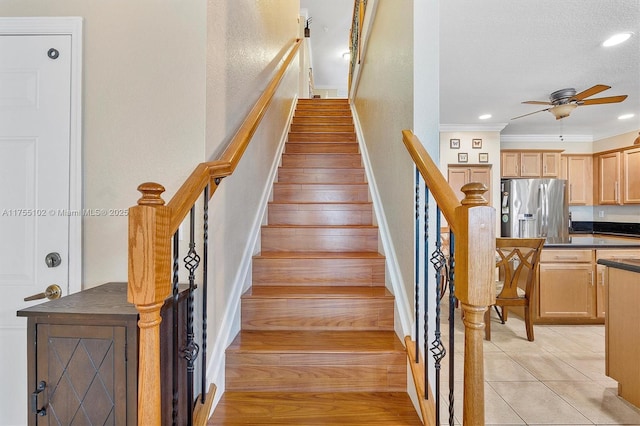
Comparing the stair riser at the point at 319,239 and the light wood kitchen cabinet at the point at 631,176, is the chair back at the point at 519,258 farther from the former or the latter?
the light wood kitchen cabinet at the point at 631,176

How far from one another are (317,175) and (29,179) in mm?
2069

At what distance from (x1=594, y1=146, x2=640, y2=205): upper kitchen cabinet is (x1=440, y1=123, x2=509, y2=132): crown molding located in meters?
2.16

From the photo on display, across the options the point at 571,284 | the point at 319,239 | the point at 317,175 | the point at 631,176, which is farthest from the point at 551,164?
the point at 319,239

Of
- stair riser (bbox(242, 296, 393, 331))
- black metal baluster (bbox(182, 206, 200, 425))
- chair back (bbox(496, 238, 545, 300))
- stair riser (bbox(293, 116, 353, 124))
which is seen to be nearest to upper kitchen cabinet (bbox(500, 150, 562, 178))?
chair back (bbox(496, 238, 545, 300))

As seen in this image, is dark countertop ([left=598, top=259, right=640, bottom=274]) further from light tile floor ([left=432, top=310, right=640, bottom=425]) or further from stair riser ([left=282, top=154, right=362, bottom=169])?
stair riser ([left=282, top=154, right=362, bottom=169])

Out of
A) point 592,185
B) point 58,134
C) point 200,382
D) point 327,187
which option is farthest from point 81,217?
point 592,185

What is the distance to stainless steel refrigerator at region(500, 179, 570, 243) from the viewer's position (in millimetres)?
5418

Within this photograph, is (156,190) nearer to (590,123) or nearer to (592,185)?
(590,123)

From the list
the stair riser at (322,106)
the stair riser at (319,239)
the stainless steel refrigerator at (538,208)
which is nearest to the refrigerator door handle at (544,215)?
the stainless steel refrigerator at (538,208)

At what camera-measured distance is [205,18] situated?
133 centimetres

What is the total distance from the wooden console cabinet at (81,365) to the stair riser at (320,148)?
266 cm

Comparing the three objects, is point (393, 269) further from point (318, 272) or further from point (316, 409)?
point (316, 409)

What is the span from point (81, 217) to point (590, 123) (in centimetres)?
726

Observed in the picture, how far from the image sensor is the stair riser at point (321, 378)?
59.7 inches
